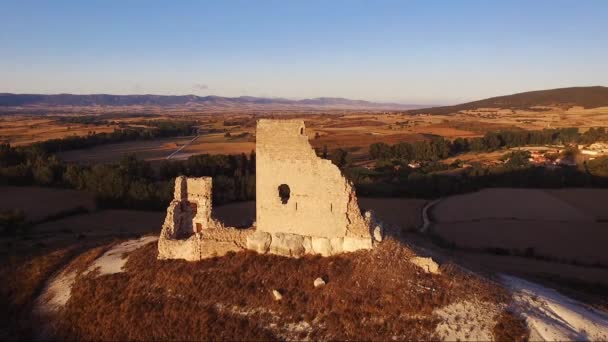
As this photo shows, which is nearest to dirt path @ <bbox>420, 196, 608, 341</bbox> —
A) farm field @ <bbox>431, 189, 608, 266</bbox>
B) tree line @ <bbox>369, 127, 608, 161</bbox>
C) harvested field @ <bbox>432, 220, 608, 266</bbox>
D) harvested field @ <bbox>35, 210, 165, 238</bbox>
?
harvested field @ <bbox>432, 220, 608, 266</bbox>

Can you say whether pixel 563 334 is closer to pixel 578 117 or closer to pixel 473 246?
pixel 473 246

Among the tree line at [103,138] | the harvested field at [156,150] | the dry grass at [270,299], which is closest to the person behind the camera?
the dry grass at [270,299]

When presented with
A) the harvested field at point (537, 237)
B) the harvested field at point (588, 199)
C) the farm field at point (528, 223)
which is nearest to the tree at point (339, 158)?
the farm field at point (528, 223)

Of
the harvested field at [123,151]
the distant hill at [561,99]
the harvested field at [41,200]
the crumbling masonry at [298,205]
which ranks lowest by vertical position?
the harvested field at [41,200]

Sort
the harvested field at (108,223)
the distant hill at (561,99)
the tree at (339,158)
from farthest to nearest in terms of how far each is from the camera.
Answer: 1. the distant hill at (561,99)
2. the tree at (339,158)
3. the harvested field at (108,223)

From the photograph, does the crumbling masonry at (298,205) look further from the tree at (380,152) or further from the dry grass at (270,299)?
the tree at (380,152)

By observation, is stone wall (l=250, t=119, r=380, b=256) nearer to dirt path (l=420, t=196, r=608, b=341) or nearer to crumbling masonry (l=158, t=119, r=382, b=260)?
crumbling masonry (l=158, t=119, r=382, b=260)

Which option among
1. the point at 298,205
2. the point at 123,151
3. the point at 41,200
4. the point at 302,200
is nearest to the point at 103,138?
the point at 123,151

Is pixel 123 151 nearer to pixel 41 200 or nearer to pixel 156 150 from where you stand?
pixel 156 150
